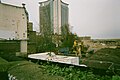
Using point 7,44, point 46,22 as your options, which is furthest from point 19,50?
point 46,22

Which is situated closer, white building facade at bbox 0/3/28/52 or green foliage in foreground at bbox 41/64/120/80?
green foliage in foreground at bbox 41/64/120/80

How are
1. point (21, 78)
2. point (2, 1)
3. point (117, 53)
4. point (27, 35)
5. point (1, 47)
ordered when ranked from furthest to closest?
point (27, 35) < point (2, 1) < point (1, 47) < point (117, 53) < point (21, 78)

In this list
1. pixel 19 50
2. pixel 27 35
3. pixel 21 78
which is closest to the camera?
pixel 21 78

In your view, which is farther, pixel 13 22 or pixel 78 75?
pixel 13 22

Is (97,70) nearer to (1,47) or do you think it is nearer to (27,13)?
(1,47)

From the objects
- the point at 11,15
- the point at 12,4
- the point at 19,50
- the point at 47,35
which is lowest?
the point at 19,50

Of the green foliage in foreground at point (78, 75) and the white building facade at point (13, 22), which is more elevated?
the white building facade at point (13, 22)

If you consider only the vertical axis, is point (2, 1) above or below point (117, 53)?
above

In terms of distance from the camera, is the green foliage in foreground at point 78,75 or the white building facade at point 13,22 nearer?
the green foliage in foreground at point 78,75

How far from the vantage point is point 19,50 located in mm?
18125

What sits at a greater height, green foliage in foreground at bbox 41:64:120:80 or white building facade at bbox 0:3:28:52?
white building facade at bbox 0:3:28:52

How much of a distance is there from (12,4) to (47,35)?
14.9 meters

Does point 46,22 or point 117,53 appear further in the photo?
point 117,53

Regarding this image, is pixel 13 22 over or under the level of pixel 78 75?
over
